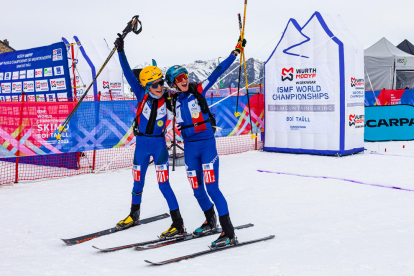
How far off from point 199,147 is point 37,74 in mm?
8069

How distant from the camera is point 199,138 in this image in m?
4.35

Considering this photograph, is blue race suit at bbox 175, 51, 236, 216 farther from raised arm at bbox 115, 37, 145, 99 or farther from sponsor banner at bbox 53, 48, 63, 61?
sponsor banner at bbox 53, 48, 63, 61

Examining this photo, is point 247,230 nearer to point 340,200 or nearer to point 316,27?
point 340,200

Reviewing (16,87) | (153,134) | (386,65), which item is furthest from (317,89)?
(386,65)

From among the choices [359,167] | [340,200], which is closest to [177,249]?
[340,200]

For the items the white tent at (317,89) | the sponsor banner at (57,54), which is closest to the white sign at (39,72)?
the sponsor banner at (57,54)

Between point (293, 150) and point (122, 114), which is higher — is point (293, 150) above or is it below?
below

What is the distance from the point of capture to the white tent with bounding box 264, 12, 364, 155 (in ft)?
35.5

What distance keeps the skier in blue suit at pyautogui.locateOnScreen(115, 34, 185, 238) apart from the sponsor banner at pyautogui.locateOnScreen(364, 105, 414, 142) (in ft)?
36.5

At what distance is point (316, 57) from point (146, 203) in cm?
699

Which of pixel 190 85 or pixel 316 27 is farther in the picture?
pixel 316 27

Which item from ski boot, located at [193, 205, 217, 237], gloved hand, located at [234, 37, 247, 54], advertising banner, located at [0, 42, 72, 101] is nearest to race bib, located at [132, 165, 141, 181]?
ski boot, located at [193, 205, 217, 237]

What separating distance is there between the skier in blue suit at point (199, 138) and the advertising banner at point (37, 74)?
21.8ft

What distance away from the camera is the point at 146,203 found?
21.1 feet
